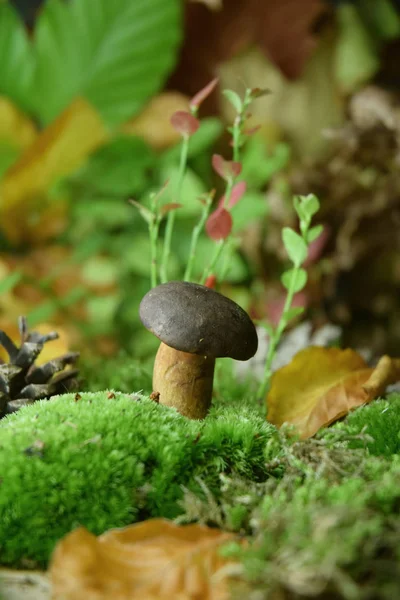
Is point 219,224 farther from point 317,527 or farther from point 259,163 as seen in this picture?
point 259,163

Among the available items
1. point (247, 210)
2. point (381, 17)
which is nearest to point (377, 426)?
point (247, 210)

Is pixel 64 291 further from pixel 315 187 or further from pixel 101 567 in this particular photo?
pixel 101 567

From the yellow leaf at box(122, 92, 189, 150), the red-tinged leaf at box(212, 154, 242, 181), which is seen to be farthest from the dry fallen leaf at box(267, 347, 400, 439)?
the yellow leaf at box(122, 92, 189, 150)

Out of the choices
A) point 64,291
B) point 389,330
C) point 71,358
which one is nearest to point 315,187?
point 389,330

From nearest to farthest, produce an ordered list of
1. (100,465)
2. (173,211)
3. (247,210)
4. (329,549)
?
(329,549) < (100,465) < (173,211) < (247,210)

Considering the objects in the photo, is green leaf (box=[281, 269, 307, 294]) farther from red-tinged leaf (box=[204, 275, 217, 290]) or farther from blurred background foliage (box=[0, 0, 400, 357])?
blurred background foliage (box=[0, 0, 400, 357])
